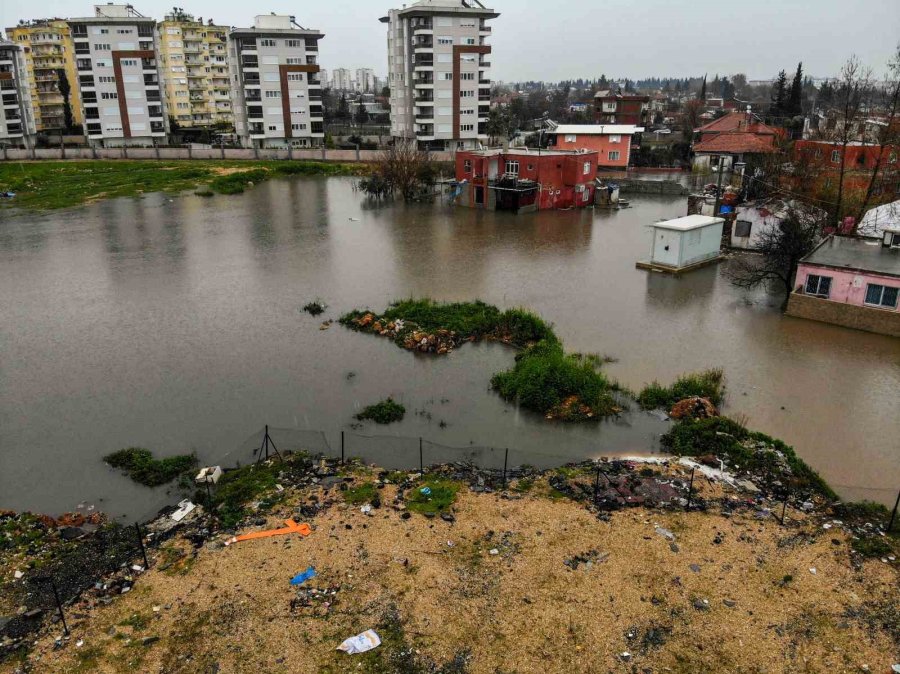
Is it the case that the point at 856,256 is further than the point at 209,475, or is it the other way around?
the point at 856,256

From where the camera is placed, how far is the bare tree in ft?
146

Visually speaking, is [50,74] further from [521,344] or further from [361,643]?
[361,643]

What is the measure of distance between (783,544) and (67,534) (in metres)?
11.6

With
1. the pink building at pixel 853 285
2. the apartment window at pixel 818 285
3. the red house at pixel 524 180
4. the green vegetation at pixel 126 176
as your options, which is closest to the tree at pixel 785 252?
the apartment window at pixel 818 285

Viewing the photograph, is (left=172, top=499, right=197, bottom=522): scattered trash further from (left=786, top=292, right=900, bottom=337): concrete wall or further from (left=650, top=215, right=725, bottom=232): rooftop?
(left=650, top=215, right=725, bottom=232): rooftop

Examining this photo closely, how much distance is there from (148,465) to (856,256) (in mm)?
20969

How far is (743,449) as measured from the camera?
12875 millimetres

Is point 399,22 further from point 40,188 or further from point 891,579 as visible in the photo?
point 891,579

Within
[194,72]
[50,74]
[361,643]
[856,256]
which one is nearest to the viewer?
[361,643]

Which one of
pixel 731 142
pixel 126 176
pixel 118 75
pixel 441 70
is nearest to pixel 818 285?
pixel 731 142

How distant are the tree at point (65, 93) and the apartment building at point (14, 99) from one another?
17.9 feet

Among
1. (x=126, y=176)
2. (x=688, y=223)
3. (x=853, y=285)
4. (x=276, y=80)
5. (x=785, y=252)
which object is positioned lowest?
(x=853, y=285)

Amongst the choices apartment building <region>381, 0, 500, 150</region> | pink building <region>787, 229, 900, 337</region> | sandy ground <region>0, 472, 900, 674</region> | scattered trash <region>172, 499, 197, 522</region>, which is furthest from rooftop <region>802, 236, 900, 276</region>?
apartment building <region>381, 0, 500, 150</region>

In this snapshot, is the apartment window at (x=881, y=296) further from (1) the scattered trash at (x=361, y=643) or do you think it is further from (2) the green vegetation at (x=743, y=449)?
(1) the scattered trash at (x=361, y=643)
